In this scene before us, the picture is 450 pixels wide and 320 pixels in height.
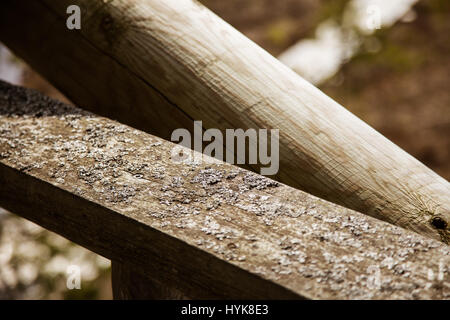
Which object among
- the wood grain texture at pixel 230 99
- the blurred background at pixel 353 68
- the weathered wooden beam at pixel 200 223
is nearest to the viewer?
the weathered wooden beam at pixel 200 223

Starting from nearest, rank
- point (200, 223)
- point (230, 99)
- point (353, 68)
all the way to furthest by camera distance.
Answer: point (200, 223)
point (230, 99)
point (353, 68)

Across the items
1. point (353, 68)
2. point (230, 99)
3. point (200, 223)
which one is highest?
point (353, 68)

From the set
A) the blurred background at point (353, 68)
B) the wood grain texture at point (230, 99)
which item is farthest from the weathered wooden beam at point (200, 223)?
the blurred background at point (353, 68)

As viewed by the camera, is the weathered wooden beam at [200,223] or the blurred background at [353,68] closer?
the weathered wooden beam at [200,223]

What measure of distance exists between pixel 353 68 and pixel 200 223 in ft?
13.5

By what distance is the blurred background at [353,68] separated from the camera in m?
3.37

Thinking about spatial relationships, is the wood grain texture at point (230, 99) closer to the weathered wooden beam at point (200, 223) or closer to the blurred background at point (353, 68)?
the weathered wooden beam at point (200, 223)

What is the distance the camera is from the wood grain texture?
3.52ft

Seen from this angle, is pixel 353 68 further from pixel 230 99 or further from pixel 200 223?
pixel 200 223

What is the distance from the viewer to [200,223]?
33.2 inches

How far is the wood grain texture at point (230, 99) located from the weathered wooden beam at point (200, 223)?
0.56 feet

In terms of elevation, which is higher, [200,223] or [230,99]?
[230,99]

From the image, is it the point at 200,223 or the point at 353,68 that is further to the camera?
the point at 353,68

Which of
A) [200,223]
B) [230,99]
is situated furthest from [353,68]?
[200,223]
